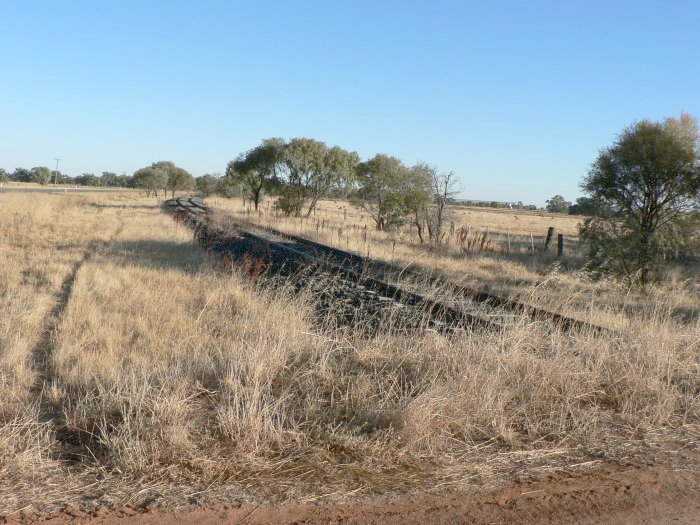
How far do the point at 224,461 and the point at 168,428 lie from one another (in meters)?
0.47

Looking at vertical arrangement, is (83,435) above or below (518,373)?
below

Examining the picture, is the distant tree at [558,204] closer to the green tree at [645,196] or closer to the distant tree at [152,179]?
the distant tree at [152,179]

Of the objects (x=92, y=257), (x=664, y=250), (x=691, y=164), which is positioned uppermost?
(x=691, y=164)

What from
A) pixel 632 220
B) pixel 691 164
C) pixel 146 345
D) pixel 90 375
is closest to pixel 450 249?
pixel 632 220

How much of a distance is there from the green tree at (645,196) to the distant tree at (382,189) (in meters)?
14.1

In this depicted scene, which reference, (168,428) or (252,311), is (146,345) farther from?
(168,428)

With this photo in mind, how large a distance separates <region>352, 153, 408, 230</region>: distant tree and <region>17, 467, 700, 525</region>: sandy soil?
30.3 meters

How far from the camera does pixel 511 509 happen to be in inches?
164

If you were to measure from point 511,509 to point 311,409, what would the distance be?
1757 millimetres

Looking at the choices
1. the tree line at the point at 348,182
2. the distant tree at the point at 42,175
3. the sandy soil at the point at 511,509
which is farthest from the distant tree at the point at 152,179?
the sandy soil at the point at 511,509

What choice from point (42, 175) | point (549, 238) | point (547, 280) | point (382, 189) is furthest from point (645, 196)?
point (42, 175)

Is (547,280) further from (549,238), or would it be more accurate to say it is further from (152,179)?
(152,179)

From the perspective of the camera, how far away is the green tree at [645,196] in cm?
1850

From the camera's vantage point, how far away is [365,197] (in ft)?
140
